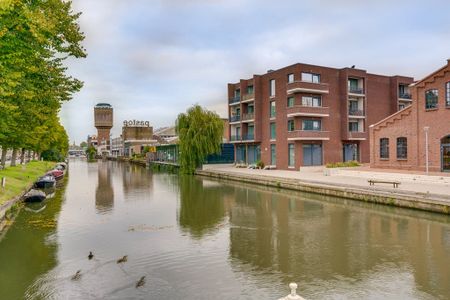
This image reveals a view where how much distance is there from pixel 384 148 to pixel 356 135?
34.7 ft

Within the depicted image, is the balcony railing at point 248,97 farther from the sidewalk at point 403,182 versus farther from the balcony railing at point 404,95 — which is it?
the balcony railing at point 404,95

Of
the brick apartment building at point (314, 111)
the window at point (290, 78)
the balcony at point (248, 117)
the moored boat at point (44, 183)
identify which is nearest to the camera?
the moored boat at point (44, 183)

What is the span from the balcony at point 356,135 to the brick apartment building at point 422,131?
9.32 meters

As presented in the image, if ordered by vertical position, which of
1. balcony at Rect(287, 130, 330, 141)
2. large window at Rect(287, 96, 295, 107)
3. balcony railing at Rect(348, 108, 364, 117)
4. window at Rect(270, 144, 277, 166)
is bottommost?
window at Rect(270, 144, 277, 166)

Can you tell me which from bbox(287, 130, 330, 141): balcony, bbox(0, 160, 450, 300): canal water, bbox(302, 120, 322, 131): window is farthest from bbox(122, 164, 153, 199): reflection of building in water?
bbox(302, 120, 322, 131): window

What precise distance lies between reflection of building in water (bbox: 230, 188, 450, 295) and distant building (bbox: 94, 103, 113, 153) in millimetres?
164798

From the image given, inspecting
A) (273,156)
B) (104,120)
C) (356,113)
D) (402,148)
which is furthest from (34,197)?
(104,120)

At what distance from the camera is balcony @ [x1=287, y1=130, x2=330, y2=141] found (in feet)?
140

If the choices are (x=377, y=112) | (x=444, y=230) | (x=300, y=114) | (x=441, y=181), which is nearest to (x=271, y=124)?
(x=300, y=114)

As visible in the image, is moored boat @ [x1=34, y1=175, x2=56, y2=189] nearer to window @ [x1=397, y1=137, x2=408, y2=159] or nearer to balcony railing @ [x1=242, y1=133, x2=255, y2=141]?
balcony railing @ [x1=242, y1=133, x2=255, y2=141]

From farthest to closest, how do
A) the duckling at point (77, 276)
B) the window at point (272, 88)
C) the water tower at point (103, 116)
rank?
the water tower at point (103, 116), the window at point (272, 88), the duckling at point (77, 276)

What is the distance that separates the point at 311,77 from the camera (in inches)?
1768

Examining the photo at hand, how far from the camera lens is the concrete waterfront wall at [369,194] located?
20125 mm

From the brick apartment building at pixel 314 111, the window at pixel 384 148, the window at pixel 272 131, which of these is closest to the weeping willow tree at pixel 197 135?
the brick apartment building at pixel 314 111
